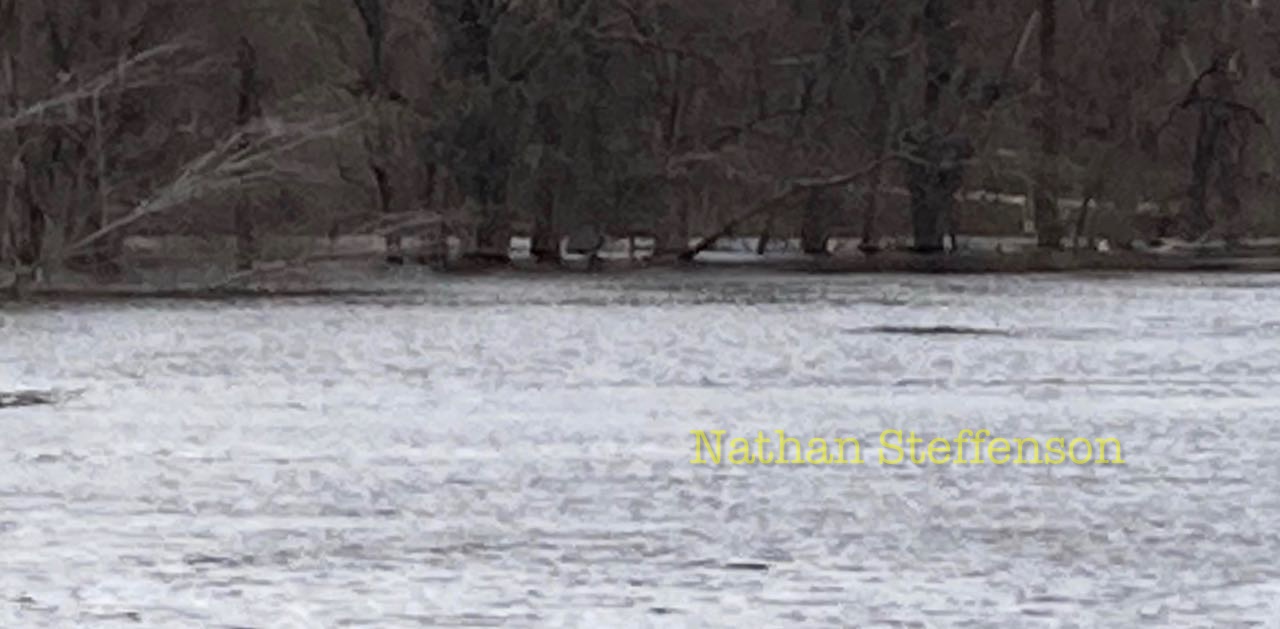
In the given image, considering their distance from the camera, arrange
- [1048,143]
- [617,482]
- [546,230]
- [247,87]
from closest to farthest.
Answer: [617,482] → [247,87] → [546,230] → [1048,143]

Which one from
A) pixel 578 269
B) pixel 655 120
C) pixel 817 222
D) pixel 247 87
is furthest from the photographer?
pixel 817 222

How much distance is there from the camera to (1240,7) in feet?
198

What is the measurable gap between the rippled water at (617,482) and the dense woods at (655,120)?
15.9 meters

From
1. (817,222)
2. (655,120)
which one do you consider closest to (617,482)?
(655,120)

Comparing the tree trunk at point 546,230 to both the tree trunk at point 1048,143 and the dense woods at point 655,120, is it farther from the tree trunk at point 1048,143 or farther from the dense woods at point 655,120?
the tree trunk at point 1048,143

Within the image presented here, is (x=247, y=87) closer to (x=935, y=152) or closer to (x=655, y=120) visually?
(x=655, y=120)

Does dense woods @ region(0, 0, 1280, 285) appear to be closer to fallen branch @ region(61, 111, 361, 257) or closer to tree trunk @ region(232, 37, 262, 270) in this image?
tree trunk @ region(232, 37, 262, 270)

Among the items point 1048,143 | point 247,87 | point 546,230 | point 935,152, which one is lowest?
point 546,230

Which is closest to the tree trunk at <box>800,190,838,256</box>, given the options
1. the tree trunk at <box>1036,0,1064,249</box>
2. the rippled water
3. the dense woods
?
the dense woods

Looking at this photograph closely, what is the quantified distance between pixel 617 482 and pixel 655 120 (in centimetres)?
4019

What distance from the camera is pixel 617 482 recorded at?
1603 cm

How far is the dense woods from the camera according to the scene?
156 ft

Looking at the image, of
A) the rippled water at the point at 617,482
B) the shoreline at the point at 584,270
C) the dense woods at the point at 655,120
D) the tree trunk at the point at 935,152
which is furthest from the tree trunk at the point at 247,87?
the rippled water at the point at 617,482

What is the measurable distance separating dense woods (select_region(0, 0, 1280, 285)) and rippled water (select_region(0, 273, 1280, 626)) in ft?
52.3
